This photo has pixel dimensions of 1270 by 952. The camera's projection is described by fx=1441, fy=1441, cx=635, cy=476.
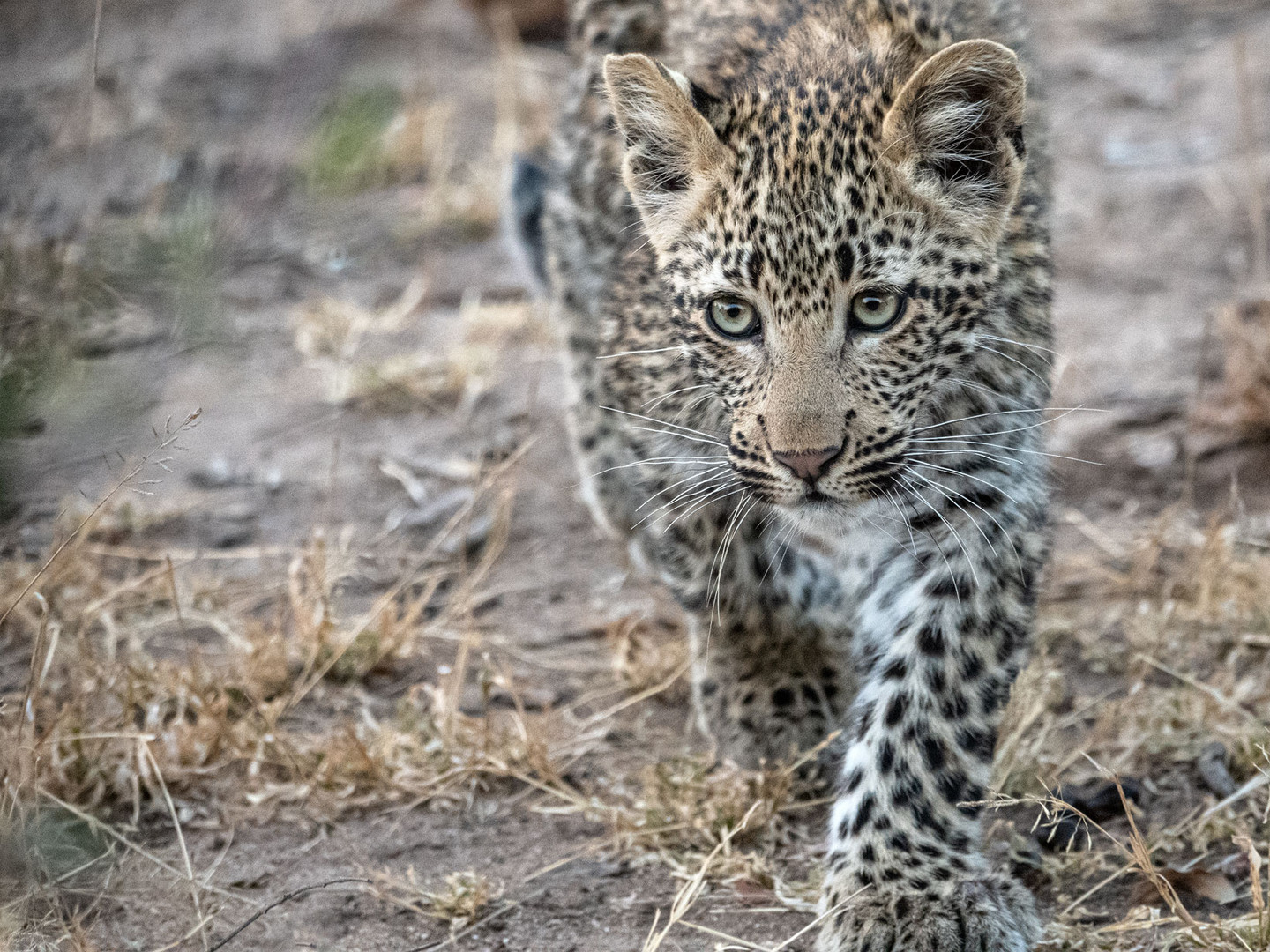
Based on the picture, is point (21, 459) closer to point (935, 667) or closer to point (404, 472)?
point (935, 667)

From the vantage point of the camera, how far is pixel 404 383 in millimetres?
6285

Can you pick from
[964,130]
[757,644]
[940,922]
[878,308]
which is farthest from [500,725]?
[964,130]

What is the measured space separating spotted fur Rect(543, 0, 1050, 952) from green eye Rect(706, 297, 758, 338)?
17mm

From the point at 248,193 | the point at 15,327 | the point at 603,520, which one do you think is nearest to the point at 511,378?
the point at 603,520

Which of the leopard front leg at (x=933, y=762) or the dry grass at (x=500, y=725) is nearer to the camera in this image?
the leopard front leg at (x=933, y=762)

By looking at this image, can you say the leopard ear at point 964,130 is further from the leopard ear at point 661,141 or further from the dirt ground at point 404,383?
the dirt ground at point 404,383

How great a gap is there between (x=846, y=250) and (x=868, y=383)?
31cm

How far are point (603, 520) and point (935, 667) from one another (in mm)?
1977

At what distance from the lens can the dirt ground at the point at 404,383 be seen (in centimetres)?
332

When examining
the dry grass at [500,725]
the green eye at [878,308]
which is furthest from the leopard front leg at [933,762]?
the green eye at [878,308]

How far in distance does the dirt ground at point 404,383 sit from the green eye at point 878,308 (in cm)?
115

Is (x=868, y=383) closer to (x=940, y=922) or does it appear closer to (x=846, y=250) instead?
(x=846, y=250)

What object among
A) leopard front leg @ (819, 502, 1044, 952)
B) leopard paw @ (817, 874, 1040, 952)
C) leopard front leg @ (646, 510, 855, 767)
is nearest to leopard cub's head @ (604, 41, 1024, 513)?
leopard front leg @ (819, 502, 1044, 952)

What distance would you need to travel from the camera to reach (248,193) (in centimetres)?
208
